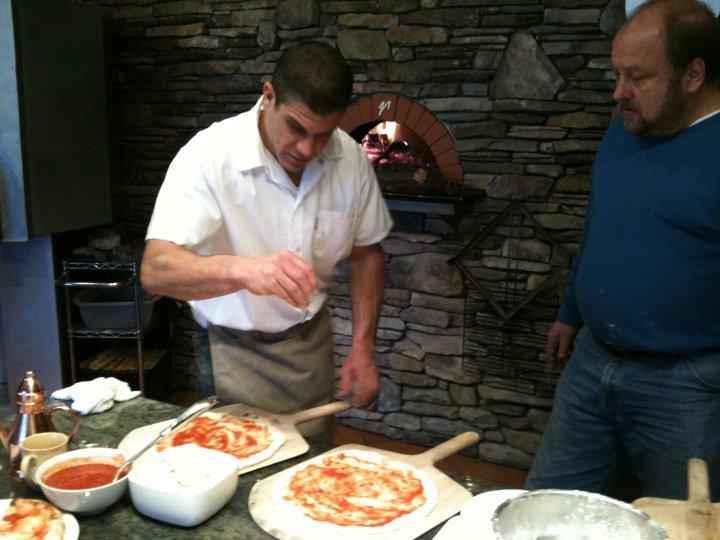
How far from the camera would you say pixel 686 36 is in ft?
5.69

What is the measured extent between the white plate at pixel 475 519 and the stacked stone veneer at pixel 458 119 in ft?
6.52

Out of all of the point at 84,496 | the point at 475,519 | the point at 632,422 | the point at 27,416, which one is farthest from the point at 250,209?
the point at 632,422

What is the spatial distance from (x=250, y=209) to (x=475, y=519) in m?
1.02

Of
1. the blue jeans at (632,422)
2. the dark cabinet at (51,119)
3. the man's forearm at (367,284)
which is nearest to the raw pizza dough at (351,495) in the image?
the man's forearm at (367,284)

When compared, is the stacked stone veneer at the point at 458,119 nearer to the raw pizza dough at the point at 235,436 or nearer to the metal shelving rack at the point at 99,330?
the metal shelving rack at the point at 99,330

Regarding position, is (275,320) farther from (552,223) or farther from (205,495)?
(552,223)

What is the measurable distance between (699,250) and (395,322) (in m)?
1.89

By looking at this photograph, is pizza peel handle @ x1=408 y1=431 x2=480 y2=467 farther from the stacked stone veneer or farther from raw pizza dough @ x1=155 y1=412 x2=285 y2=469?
the stacked stone veneer

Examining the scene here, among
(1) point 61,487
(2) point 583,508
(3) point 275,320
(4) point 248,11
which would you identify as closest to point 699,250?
(2) point 583,508

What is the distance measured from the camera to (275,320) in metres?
1.83

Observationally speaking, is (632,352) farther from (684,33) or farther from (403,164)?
(403,164)

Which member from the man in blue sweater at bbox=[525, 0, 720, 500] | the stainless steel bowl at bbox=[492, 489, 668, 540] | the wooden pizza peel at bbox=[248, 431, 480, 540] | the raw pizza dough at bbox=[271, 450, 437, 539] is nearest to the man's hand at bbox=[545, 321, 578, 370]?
the man in blue sweater at bbox=[525, 0, 720, 500]

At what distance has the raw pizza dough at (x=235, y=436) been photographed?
145 cm

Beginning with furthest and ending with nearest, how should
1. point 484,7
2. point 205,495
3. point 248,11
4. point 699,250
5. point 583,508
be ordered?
point 248,11, point 484,7, point 699,250, point 205,495, point 583,508
